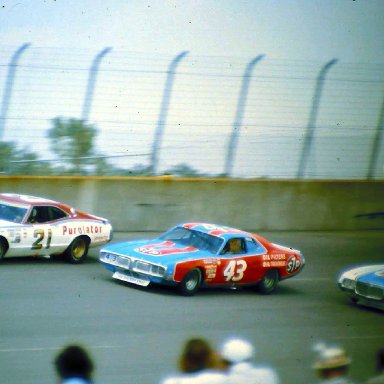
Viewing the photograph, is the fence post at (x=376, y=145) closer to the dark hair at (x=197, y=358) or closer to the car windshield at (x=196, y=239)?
the car windshield at (x=196, y=239)

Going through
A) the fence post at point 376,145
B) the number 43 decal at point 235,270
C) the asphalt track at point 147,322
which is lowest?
the asphalt track at point 147,322

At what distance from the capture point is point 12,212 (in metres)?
15.5

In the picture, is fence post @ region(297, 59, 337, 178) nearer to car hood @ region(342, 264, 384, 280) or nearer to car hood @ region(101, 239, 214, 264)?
car hood @ region(342, 264, 384, 280)

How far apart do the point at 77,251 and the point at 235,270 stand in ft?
11.2

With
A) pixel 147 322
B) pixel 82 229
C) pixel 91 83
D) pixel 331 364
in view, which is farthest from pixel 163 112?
pixel 331 364

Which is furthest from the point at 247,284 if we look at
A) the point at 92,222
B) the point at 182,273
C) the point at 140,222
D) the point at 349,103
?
the point at 349,103

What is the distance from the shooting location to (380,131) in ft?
78.5

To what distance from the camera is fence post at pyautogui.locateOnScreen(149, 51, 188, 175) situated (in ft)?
68.4

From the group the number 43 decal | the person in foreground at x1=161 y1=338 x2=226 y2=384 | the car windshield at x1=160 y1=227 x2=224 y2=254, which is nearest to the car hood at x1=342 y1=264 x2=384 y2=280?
the number 43 decal

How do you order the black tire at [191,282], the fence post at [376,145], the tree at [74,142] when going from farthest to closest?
1. the fence post at [376,145]
2. the tree at [74,142]
3. the black tire at [191,282]

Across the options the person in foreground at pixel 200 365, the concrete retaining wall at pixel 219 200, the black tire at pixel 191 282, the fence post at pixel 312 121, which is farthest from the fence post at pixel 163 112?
the person in foreground at pixel 200 365

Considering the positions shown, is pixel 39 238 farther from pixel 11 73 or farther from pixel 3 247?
pixel 11 73

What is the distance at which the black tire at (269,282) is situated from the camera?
14914 mm

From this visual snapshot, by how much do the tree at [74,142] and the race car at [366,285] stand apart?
8.19m
